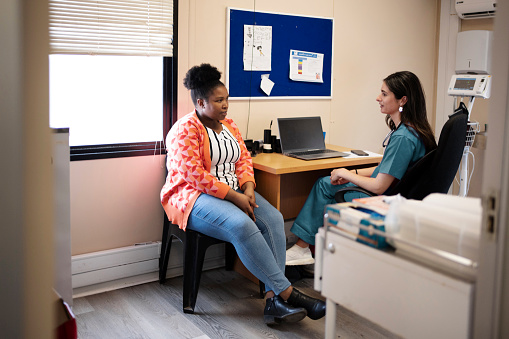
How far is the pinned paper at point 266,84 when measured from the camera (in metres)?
3.63

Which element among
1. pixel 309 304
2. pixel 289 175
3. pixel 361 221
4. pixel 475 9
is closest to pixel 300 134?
pixel 289 175

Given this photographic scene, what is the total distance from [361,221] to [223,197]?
4.59ft

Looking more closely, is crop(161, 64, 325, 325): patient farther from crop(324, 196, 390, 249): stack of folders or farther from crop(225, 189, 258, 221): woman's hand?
crop(324, 196, 390, 249): stack of folders

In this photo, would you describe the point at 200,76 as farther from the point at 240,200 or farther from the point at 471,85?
Answer: the point at 471,85

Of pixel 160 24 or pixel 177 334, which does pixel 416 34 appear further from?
pixel 177 334

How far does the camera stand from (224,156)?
300cm

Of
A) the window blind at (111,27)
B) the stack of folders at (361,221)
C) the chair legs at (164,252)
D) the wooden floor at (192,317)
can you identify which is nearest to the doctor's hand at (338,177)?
the wooden floor at (192,317)

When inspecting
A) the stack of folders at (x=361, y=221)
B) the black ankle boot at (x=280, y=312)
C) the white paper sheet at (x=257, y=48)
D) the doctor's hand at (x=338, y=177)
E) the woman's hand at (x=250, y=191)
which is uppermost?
the white paper sheet at (x=257, y=48)

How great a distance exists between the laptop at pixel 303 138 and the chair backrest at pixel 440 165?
0.76 m

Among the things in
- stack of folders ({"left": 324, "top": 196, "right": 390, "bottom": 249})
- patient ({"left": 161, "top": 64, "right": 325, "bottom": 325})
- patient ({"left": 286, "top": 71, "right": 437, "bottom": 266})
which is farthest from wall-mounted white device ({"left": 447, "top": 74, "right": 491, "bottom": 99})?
stack of folders ({"left": 324, "top": 196, "right": 390, "bottom": 249})

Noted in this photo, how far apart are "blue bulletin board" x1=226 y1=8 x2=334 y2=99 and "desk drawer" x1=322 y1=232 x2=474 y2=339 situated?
2070 millimetres

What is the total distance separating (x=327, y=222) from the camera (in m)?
1.61

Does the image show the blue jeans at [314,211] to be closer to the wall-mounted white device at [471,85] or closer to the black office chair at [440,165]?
the black office chair at [440,165]

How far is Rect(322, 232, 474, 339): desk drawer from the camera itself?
4.20ft
